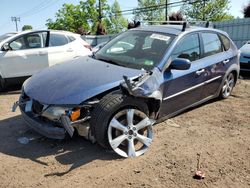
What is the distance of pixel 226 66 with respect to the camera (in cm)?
581

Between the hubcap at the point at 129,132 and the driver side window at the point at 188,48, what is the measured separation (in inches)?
48.5

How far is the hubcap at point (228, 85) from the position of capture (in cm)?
616

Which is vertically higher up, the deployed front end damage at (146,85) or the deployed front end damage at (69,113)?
the deployed front end damage at (146,85)

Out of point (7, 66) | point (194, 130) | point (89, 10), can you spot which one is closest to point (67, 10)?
point (89, 10)

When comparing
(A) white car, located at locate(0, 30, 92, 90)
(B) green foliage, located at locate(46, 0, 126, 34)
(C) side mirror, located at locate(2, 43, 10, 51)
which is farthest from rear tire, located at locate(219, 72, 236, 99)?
(B) green foliage, located at locate(46, 0, 126, 34)

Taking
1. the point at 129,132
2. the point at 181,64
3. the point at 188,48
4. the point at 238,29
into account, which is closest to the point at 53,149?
the point at 129,132

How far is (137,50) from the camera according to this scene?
473 cm

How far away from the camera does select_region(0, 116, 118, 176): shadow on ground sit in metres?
3.71

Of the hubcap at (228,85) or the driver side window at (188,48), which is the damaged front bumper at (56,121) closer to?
the driver side window at (188,48)

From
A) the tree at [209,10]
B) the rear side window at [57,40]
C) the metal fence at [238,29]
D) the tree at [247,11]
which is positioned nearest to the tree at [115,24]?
the tree at [209,10]

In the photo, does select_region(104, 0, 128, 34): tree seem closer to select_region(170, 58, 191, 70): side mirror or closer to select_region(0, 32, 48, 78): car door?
select_region(0, 32, 48, 78): car door

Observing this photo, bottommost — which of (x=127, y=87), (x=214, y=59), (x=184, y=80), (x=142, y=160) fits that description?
(x=142, y=160)

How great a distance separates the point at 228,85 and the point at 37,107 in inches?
168

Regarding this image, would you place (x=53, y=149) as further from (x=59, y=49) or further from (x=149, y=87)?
(x=59, y=49)
